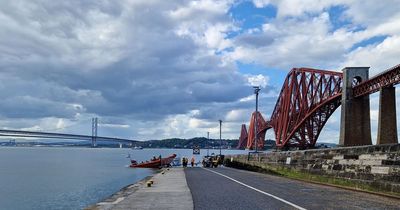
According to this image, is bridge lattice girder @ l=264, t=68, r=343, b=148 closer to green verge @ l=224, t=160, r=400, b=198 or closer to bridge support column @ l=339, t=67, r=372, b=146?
bridge support column @ l=339, t=67, r=372, b=146

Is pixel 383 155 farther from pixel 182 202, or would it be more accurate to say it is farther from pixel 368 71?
pixel 368 71

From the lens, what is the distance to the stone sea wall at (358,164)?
15.6 m

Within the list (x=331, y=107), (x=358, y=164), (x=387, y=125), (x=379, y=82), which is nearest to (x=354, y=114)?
(x=379, y=82)

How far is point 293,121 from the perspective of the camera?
345ft

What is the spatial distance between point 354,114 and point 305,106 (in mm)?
35952

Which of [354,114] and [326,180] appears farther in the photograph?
[354,114]

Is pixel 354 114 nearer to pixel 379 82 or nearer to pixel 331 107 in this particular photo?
pixel 379 82

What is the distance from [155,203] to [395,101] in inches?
1557

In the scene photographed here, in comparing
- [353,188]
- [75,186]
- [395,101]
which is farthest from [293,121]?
[353,188]

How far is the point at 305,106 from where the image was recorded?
98.6 metres

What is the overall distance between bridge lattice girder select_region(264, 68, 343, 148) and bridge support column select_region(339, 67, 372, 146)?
50.4 ft

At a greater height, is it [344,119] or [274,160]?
[344,119]

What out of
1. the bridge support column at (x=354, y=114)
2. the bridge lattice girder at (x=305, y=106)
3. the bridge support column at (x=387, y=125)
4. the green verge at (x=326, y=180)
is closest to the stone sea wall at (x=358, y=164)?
the green verge at (x=326, y=180)

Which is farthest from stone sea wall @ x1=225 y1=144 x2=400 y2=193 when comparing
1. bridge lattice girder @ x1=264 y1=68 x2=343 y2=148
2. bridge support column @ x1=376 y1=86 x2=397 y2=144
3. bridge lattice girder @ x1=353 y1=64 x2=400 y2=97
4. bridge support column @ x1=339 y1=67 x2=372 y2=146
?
bridge lattice girder @ x1=264 y1=68 x2=343 y2=148
